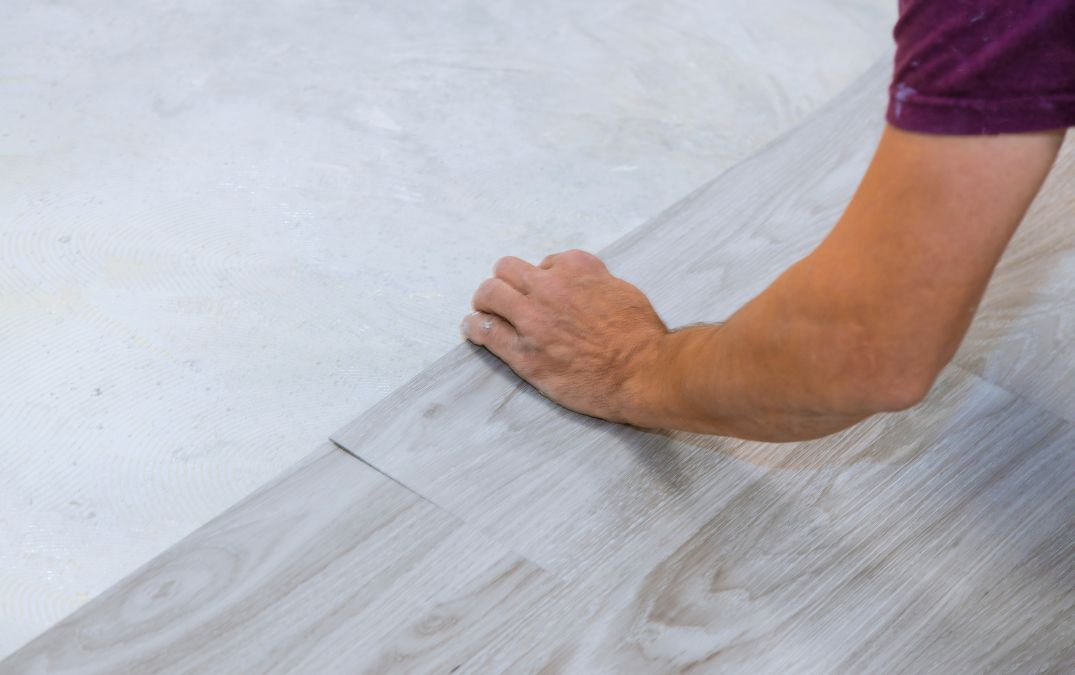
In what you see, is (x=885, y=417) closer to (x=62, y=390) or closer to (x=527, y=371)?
(x=527, y=371)

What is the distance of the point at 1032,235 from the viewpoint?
1.52 meters

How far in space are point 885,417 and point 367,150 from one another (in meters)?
1.03

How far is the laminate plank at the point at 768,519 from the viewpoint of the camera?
1.09 m

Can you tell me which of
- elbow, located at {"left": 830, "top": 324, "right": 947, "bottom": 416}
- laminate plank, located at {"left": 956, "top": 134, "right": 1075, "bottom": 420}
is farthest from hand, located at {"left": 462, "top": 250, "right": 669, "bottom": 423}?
laminate plank, located at {"left": 956, "top": 134, "right": 1075, "bottom": 420}

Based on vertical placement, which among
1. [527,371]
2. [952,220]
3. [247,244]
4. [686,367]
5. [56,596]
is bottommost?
[56,596]

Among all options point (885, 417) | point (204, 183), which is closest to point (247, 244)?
point (204, 183)

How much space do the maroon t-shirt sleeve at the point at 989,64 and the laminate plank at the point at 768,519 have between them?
0.55m

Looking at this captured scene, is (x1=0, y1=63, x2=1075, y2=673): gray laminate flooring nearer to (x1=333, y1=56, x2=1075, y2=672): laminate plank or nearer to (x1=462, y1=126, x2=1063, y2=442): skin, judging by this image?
(x1=333, y1=56, x2=1075, y2=672): laminate plank

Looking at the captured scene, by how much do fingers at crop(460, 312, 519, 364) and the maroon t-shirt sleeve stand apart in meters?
0.65

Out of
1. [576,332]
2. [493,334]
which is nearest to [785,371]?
[576,332]

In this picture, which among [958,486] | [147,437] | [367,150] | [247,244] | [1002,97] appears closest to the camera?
[1002,97]

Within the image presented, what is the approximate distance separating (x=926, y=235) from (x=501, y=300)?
2.00 feet

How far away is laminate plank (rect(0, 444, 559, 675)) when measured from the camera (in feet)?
3.48

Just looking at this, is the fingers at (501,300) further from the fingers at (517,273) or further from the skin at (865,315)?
the skin at (865,315)
